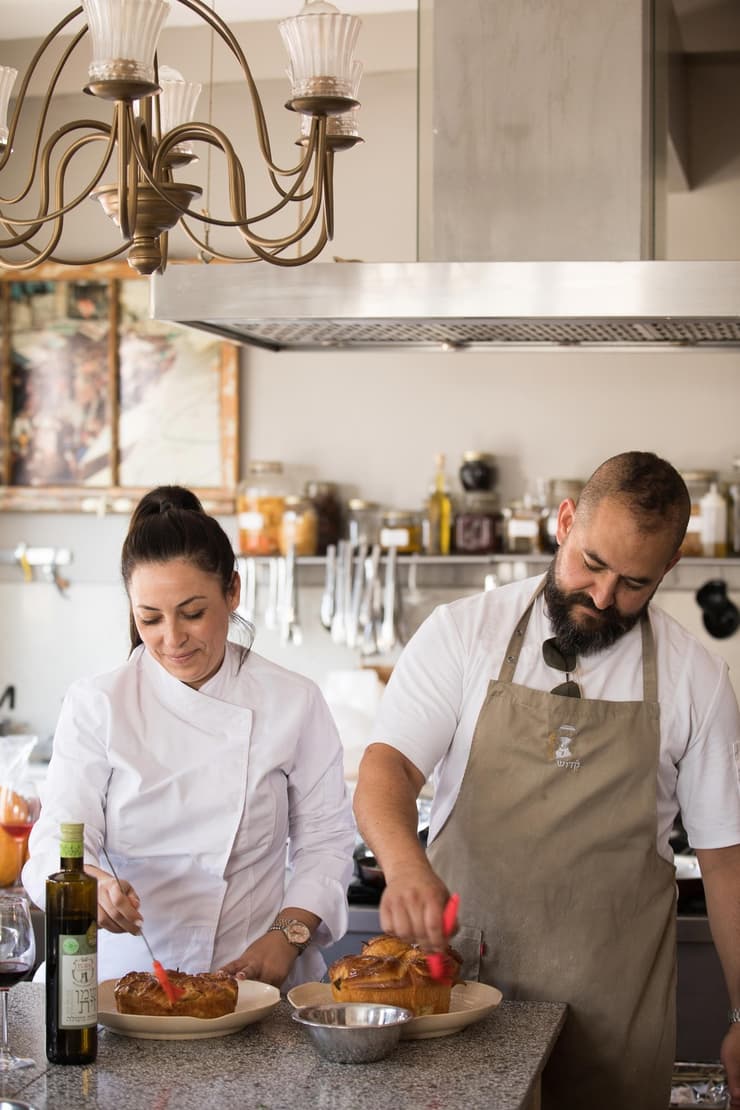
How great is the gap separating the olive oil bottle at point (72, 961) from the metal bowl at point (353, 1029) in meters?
0.28

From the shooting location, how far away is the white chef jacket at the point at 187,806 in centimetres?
227

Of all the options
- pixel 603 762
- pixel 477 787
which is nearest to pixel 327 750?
pixel 477 787

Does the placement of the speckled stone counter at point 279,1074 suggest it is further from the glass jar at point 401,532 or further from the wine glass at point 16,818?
the glass jar at point 401,532

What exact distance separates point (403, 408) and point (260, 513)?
0.64 m

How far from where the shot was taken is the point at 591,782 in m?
2.29

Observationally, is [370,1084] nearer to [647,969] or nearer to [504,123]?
[647,969]

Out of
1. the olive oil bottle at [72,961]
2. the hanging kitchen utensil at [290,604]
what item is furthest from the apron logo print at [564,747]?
the hanging kitchen utensil at [290,604]

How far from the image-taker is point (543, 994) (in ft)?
7.39

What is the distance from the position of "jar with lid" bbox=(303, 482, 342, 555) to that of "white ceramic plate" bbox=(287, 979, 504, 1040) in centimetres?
290

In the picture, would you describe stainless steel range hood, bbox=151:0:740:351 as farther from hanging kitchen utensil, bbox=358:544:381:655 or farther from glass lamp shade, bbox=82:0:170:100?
hanging kitchen utensil, bbox=358:544:381:655

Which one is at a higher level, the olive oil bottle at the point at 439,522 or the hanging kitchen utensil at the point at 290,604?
the olive oil bottle at the point at 439,522

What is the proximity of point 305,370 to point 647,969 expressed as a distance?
315 cm

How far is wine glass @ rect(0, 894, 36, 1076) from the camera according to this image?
180cm

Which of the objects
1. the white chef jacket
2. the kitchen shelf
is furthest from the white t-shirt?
the kitchen shelf
